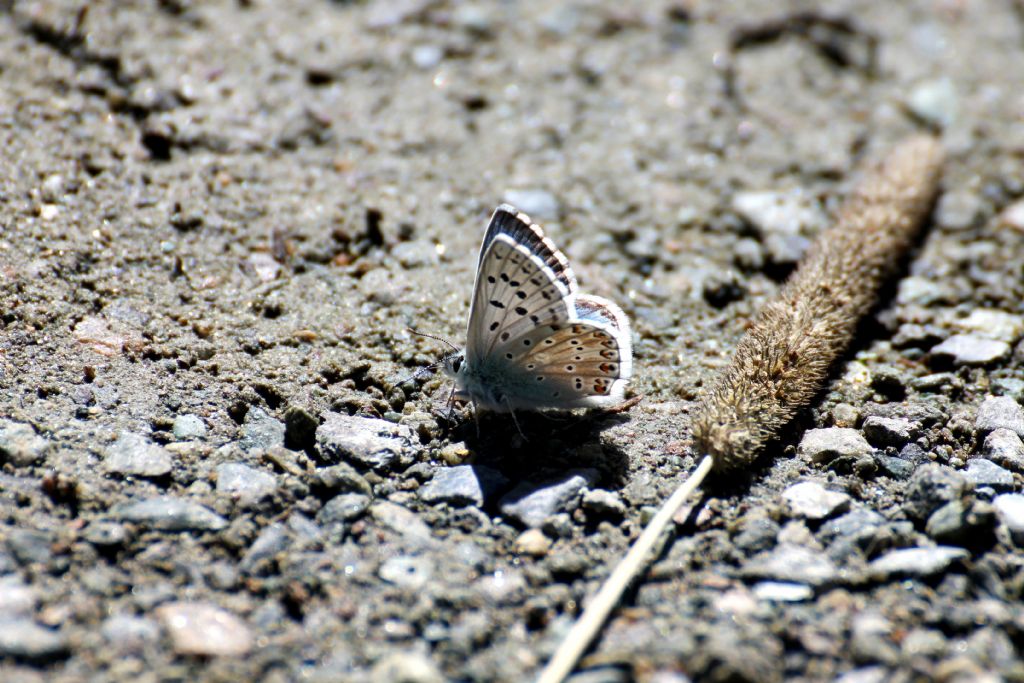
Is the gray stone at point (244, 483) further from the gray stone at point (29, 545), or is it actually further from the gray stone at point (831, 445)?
the gray stone at point (831, 445)

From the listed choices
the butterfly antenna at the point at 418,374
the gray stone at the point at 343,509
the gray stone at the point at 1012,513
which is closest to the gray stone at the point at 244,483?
the gray stone at the point at 343,509

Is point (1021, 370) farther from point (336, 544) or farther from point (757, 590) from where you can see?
point (336, 544)

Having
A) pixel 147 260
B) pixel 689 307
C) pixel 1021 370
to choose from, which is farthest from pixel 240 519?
pixel 1021 370

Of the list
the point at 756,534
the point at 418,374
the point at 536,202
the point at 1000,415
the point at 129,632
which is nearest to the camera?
the point at 129,632

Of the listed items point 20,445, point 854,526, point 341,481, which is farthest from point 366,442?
point 854,526

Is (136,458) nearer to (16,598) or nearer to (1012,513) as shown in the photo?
(16,598)

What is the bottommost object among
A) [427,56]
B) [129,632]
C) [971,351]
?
[129,632]
